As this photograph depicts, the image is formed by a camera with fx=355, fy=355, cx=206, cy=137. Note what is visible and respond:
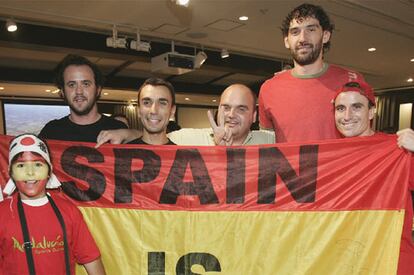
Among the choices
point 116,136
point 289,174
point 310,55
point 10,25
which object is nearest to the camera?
point 289,174

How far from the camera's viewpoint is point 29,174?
1602mm

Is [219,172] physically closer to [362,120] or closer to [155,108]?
[155,108]

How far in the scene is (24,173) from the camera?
5.25 feet

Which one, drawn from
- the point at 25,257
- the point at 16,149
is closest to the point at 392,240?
the point at 25,257

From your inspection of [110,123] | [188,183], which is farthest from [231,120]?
[110,123]

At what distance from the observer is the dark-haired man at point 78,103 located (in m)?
2.11

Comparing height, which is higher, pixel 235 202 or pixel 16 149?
pixel 16 149

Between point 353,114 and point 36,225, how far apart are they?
5.38ft

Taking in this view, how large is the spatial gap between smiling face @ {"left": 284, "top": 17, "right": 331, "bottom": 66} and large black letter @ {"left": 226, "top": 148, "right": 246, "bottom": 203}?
2.39 feet

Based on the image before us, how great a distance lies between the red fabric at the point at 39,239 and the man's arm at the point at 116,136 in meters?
0.48

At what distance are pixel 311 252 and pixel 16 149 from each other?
1.55 meters

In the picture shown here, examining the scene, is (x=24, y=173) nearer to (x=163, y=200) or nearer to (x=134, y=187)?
(x=134, y=187)

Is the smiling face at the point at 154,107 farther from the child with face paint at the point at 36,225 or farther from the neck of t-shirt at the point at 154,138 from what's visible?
the child with face paint at the point at 36,225

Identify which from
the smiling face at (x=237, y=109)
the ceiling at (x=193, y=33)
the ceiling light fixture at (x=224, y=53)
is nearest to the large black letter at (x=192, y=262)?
the smiling face at (x=237, y=109)
